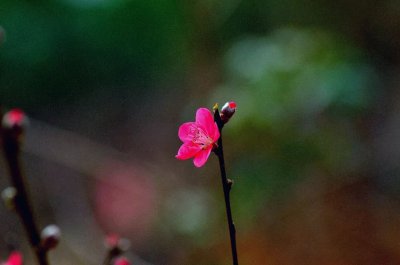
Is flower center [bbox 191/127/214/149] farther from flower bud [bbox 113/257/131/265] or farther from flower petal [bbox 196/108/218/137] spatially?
flower bud [bbox 113/257/131/265]

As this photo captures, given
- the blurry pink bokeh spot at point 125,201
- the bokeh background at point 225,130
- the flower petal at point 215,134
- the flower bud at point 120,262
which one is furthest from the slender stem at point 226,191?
the blurry pink bokeh spot at point 125,201

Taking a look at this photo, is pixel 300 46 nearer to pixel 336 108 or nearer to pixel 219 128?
pixel 336 108

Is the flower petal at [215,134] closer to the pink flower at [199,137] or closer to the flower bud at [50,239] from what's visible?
the pink flower at [199,137]

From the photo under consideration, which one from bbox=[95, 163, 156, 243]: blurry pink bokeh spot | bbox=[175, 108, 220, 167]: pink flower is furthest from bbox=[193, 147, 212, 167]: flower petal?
bbox=[95, 163, 156, 243]: blurry pink bokeh spot

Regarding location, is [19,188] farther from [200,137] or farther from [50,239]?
[200,137]

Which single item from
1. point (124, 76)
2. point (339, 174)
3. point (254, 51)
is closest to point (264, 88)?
point (254, 51)

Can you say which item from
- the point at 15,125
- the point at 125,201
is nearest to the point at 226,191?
the point at 15,125

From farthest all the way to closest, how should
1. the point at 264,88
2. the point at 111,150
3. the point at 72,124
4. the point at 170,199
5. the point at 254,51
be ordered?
the point at 72,124 < the point at 111,150 < the point at 170,199 < the point at 254,51 < the point at 264,88
